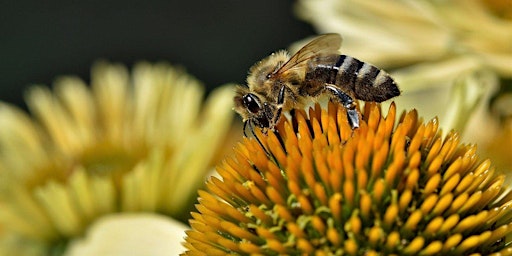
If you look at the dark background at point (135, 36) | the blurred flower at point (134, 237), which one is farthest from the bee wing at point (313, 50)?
the dark background at point (135, 36)

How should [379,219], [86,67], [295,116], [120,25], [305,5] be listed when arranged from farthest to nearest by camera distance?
[120,25], [86,67], [305,5], [295,116], [379,219]

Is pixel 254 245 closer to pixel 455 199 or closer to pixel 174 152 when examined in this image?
pixel 455 199

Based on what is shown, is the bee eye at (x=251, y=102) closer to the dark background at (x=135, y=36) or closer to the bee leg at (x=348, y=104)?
the bee leg at (x=348, y=104)

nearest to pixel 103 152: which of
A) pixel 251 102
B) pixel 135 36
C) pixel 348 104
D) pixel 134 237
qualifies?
pixel 134 237

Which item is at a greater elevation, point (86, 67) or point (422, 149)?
point (86, 67)

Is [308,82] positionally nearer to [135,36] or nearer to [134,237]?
[134,237]

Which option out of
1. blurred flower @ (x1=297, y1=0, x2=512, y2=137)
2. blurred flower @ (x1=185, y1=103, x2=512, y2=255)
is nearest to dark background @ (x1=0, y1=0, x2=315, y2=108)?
blurred flower @ (x1=297, y1=0, x2=512, y2=137)

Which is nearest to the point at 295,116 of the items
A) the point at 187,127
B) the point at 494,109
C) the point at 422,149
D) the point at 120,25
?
the point at 422,149
